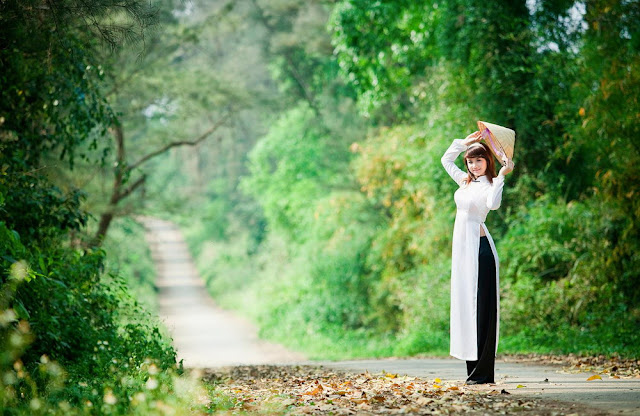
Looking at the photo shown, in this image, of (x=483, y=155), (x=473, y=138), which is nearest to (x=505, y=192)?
(x=473, y=138)

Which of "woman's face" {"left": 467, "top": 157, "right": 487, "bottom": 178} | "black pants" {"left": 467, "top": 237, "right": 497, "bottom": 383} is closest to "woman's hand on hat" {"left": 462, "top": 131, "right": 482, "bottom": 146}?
"woman's face" {"left": 467, "top": 157, "right": 487, "bottom": 178}

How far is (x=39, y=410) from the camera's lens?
511 cm

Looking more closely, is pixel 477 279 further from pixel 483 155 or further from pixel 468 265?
pixel 483 155

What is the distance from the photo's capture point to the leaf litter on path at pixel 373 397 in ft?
18.1

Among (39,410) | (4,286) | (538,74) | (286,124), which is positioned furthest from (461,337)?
(286,124)

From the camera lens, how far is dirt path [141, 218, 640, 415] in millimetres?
6067

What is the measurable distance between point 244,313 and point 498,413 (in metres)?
28.6

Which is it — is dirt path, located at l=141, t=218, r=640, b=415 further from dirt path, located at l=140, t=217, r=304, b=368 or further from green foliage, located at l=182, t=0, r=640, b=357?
green foliage, located at l=182, t=0, r=640, b=357

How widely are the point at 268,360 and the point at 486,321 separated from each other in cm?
1496

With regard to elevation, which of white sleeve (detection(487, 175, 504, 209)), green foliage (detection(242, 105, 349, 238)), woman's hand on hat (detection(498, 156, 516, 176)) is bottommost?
white sleeve (detection(487, 175, 504, 209))

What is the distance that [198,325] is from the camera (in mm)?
31391

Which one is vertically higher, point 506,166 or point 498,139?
point 498,139

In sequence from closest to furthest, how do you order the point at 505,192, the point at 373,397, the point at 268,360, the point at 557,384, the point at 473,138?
the point at 373,397 → the point at 557,384 → the point at 473,138 → the point at 505,192 → the point at 268,360

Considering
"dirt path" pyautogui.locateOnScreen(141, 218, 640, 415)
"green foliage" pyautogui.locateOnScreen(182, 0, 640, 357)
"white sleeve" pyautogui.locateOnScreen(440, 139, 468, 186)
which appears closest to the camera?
"dirt path" pyautogui.locateOnScreen(141, 218, 640, 415)
